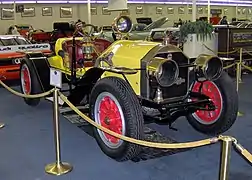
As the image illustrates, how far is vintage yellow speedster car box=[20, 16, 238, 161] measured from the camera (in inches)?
146

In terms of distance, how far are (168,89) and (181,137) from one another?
808mm

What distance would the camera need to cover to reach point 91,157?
392 cm

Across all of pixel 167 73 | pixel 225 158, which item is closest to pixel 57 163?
pixel 167 73

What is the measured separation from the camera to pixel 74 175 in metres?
3.47

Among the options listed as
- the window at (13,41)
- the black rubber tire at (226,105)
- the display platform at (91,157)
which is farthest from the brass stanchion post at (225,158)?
the window at (13,41)

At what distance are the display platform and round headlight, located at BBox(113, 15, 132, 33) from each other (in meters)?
1.40

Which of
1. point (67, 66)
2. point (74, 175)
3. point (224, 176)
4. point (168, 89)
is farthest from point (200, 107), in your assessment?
point (67, 66)

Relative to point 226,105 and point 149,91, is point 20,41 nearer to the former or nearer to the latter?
point 149,91

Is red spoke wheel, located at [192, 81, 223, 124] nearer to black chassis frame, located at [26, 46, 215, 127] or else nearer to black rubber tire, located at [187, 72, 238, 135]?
black rubber tire, located at [187, 72, 238, 135]

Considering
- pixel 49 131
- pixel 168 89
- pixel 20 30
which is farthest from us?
pixel 20 30

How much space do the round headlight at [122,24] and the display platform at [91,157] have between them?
1399 mm

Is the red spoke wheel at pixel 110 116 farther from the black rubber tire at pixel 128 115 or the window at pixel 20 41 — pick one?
the window at pixel 20 41

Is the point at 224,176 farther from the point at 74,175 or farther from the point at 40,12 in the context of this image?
the point at 40,12

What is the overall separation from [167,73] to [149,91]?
1.07ft
